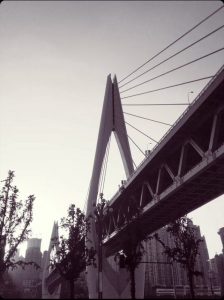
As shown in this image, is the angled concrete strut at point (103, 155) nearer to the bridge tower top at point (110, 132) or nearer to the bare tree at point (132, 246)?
the bridge tower top at point (110, 132)

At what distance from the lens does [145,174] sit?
2878 centimetres

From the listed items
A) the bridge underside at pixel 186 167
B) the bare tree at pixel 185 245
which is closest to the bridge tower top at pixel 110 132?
the bridge underside at pixel 186 167

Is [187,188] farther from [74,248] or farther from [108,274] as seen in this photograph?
[108,274]

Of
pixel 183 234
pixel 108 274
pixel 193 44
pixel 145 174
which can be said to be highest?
pixel 193 44

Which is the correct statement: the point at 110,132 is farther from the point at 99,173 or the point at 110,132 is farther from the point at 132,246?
the point at 132,246

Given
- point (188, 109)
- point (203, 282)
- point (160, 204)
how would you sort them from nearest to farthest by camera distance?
point (188, 109)
point (160, 204)
point (203, 282)

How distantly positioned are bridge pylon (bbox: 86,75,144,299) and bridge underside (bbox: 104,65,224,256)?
121 inches

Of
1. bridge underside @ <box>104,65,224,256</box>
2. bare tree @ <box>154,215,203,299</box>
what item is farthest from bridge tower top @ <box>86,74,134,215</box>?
bare tree @ <box>154,215,203,299</box>

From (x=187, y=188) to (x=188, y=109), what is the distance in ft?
22.5

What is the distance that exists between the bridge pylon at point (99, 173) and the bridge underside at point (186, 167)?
308cm

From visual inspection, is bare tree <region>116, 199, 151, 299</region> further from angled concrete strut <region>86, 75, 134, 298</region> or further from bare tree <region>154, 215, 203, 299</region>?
angled concrete strut <region>86, 75, 134, 298</region>

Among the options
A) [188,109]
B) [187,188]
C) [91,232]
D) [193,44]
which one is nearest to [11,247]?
[91,232]

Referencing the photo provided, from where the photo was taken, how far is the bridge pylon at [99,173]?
35.3 meters

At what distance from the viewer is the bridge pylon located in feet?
116
